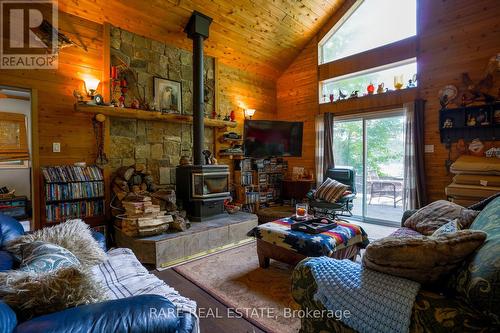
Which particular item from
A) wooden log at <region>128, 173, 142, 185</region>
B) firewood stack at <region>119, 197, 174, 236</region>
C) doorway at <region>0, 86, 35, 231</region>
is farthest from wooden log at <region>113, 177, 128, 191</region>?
doorway at <region>0, 86, 35, 231</region>

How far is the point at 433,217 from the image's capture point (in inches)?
92.3

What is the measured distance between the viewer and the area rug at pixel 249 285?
1.86m

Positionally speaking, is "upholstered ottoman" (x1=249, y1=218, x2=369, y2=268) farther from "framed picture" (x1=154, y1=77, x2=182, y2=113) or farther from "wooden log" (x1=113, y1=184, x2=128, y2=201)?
"framed picture" (x1=154, y1=77, x2=182, y2=113)

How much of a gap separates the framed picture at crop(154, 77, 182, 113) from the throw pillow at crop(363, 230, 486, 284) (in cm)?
370

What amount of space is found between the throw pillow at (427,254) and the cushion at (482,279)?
32 mm

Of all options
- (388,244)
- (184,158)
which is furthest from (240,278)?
(184,158)

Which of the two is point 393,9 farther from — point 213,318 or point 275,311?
point 213,318

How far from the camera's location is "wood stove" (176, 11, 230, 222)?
3.59 metres

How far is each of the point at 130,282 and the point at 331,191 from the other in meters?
3.47

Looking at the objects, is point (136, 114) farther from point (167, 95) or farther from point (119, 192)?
point (119, 192)

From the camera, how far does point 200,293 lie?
86.5 inches

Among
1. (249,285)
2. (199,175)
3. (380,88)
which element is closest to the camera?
(249,285)

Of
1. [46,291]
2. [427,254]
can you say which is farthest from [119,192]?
[427,254]

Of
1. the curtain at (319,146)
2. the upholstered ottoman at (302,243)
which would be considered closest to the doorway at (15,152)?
the upholstered ottoman at (302,243)
